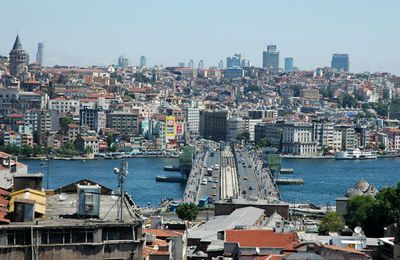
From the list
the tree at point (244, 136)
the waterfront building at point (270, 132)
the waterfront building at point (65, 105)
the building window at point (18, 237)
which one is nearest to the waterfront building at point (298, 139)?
the waterfront building at point (270, 132)

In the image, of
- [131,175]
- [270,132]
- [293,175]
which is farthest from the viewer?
[270,132]

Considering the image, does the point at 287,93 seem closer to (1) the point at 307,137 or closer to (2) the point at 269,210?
(1) the point at 307,137

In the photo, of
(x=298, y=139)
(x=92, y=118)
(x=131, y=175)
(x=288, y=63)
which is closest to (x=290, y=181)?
(x=131, y=175)

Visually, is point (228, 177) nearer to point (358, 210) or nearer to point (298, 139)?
point (358, 210)

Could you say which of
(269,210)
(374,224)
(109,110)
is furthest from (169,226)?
(109,110)

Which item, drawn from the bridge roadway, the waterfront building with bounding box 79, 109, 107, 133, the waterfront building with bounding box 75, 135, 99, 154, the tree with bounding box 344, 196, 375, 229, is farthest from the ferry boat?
the tree with bounding box 344, 196, 375, 229

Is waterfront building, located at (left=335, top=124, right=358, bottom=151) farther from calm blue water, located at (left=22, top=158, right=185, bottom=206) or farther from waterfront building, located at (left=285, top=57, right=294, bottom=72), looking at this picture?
waterfront building, located at (left=285, top=57, right=294, bottom=72)

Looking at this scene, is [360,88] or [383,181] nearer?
[383,181]
